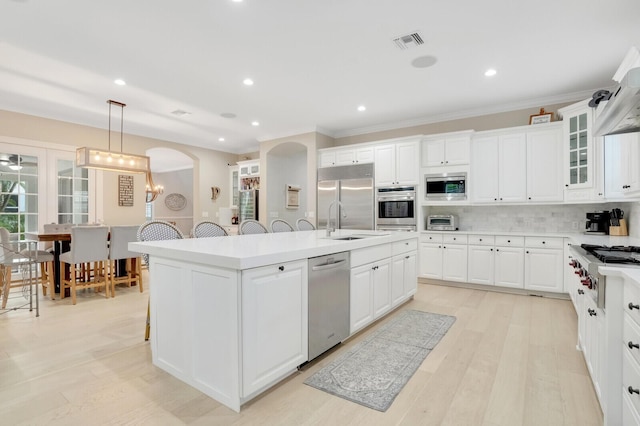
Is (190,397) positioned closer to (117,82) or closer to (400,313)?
(400,313)

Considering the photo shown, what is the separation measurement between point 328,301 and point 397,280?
4.60 feet

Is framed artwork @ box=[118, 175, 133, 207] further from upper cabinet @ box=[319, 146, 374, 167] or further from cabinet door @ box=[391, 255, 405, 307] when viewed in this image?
cabinet door @ box=[391, 255, 405, 307]

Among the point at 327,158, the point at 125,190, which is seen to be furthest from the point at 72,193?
the point at 327,158

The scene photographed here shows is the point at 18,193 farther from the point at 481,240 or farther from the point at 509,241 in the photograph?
the point at 509,241

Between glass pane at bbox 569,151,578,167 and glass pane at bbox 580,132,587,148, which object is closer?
glass pane at bbox 580,132,587,148

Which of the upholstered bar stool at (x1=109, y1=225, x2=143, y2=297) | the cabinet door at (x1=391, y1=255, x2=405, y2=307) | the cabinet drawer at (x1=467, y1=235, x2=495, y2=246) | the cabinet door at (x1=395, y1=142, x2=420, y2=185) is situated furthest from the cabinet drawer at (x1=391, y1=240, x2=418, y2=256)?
the upholstered bar stool at (x1=109, y1=225, x2=143, y2=297)

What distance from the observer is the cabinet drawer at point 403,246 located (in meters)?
3.49

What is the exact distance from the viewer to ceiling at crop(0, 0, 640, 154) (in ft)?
8.63

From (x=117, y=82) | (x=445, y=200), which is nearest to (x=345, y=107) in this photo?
(x=445, y=200)

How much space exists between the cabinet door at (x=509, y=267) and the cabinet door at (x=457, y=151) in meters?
1.43

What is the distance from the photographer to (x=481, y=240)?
4.66 metres

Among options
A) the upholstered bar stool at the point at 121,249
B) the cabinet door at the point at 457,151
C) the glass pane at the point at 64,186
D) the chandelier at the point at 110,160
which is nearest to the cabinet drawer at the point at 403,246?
the cabinet door at the point at 457,151

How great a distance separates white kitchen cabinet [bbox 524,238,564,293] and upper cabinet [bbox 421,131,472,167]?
1567mm

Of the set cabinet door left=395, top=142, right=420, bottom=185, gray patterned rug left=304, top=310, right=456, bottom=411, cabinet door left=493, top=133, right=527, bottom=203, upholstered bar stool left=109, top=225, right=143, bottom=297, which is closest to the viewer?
gray patterned rug left=304, top=310, right=456, bottom=411
